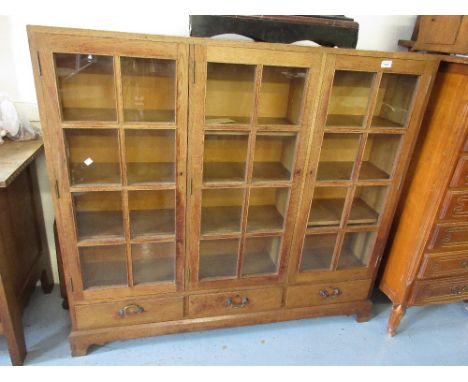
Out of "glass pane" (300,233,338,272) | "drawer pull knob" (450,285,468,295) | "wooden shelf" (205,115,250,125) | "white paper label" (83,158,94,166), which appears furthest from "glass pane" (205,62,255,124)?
"drawer pull knob" (450,285,468,295)

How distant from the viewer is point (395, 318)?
1633 millimetres

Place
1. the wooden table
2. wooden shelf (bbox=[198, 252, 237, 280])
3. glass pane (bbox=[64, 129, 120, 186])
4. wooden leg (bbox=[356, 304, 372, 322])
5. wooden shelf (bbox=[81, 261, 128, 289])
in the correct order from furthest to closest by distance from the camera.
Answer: wooden leg (bbox=[356, 304, 372, 322]) < wooden shelf (bbox=[198, 252, 237, 280]) < wooden shelf (bbox=[81, 261, 128, 289]) < the wooden table < glass pane (bbox=[64, 129, 120, 186])

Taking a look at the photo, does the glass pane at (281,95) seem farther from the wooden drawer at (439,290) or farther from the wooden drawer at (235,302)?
the wooden drawer at (439,290)

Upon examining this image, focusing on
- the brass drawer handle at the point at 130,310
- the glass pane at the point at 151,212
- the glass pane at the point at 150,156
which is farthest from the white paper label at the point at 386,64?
the brass drawer handle at the point at 130,310

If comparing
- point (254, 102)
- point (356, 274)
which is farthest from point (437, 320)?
point (254, 102)

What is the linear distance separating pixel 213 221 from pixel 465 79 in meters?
1.08

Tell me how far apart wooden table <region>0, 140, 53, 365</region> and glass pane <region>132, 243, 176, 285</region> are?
0.46 m

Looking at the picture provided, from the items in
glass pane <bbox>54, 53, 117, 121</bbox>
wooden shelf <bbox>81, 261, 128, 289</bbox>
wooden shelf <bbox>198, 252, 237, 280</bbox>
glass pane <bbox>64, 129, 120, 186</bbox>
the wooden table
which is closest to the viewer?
glass pane <bbox>54, 53, 117, 121</bbox>

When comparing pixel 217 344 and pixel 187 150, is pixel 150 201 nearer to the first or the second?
pixel 187 150

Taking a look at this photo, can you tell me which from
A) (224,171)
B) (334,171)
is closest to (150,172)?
(224,171)

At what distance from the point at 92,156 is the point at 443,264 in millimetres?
1547

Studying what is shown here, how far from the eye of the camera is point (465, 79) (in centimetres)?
124

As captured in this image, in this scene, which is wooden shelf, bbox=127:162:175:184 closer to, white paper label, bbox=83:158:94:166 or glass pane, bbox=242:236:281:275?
white paper label, bbox=83:158:94:166

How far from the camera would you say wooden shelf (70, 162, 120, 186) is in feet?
3.93
